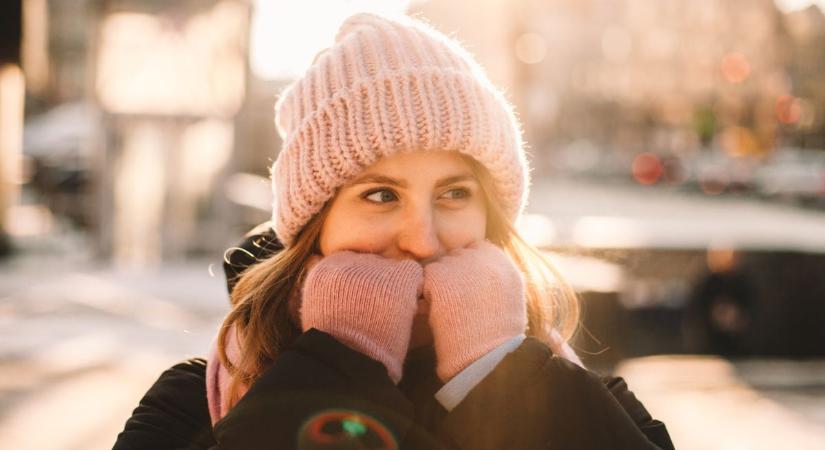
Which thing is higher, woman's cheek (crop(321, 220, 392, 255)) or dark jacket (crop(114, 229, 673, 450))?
woman's cheek (crop(321, 220, 392, 255))

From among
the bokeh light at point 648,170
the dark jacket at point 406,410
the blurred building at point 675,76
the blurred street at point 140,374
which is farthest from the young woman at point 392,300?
the blurred building at point 675,76

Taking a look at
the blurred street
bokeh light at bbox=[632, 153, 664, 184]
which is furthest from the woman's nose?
bokeh light at bbox=[632, 153, 664, 184]

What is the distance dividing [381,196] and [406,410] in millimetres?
533

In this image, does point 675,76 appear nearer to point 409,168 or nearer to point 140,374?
point 140,374

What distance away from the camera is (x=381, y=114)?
182 centimetres

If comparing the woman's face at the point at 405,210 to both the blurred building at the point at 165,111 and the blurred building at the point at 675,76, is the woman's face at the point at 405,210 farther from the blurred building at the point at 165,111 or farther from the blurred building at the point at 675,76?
the blurred building at the point at 675,76

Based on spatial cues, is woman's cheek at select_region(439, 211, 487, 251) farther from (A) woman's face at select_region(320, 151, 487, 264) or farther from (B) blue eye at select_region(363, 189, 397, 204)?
(B) blue eye at select_region(363, 189, 397, 204)

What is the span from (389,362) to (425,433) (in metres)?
0.16

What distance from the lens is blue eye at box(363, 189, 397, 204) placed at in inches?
73.7

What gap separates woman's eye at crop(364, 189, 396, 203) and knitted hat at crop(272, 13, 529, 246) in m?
0.07

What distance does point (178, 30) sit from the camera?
36.3ft

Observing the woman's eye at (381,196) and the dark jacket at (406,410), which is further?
the woman's eye at (381,196)

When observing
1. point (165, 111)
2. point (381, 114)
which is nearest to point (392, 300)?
point (381, 114)

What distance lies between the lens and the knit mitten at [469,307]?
1.70m
